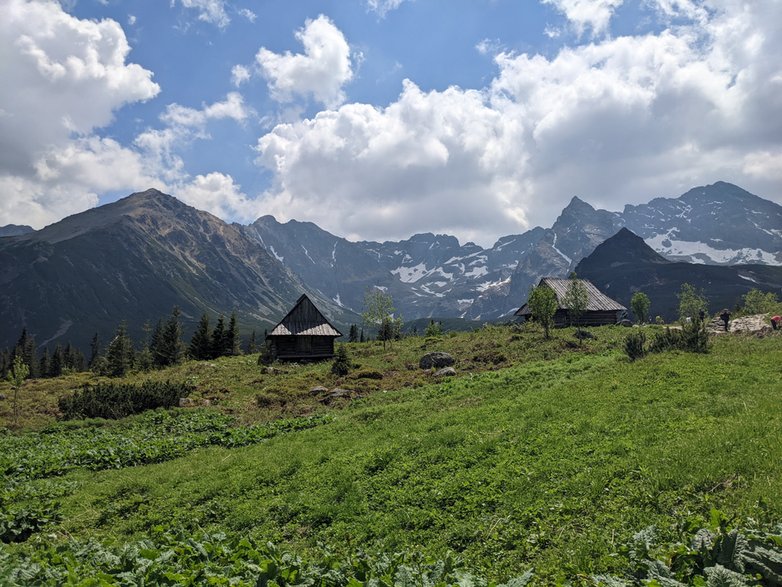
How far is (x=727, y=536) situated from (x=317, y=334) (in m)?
50.8

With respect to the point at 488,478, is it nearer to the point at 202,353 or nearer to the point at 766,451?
the point at 766,451

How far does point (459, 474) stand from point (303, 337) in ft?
151

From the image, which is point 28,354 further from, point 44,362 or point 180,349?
point 180,349

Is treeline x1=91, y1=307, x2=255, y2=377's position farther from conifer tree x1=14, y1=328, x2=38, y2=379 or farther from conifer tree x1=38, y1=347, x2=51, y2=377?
conifer tree x1=14, y1=328, x2=38, y2=379

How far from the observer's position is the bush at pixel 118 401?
30.5 meters

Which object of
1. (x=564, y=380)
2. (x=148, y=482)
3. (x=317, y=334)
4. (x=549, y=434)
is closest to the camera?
(x=549, y=434)

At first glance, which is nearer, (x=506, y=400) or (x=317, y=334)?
(x=506, y=400)

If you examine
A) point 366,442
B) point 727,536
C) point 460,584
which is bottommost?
point 366,442

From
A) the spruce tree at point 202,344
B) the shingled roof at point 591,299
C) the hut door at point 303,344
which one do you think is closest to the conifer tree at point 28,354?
the spruce tree at point 202,344

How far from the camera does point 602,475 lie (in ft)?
34.9

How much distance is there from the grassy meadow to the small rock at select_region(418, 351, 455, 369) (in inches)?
455

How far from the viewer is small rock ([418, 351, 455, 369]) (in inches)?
1522

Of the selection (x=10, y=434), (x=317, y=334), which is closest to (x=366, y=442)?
(x=10, y=434)

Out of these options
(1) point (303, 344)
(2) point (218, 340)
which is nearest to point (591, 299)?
(1) point (303, 344)
